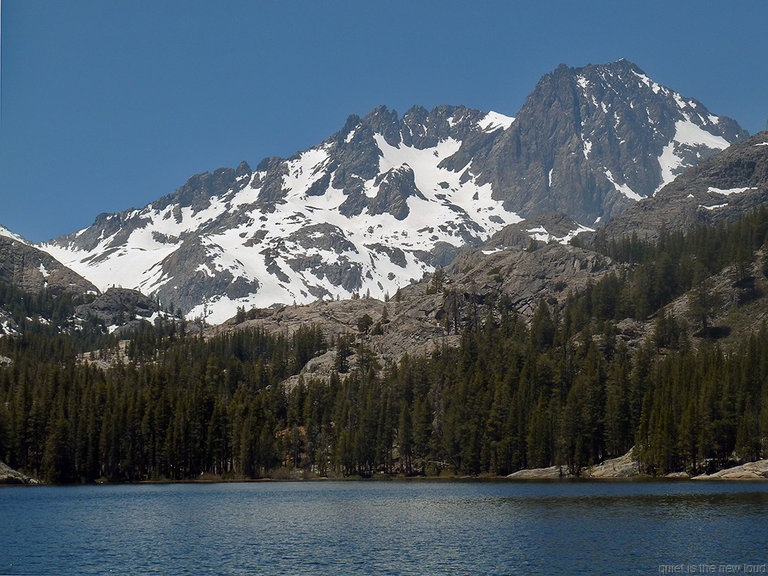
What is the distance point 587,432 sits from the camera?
14625 centimetres

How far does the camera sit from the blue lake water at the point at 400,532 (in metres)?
56.6

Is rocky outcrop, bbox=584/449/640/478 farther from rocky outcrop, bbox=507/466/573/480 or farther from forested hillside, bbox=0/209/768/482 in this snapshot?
rocky outcrop, bbox=507/466/573/480

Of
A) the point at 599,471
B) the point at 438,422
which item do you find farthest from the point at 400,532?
the point at 438,422

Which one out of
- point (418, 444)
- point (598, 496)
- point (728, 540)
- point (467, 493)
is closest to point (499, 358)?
point (418, 444)

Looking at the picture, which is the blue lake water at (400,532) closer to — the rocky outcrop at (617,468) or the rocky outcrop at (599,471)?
the rocky outcrop at (617,468)

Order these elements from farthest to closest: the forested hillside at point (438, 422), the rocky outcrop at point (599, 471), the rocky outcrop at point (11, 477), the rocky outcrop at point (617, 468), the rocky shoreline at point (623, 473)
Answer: the rocky outcrop at point (599, 471), the rocky outcrop at point (617, 468), the rocky outcrop at point (11, 477), the forested hillside at point (438, 422), the rocky shoreline at point (623, 473)

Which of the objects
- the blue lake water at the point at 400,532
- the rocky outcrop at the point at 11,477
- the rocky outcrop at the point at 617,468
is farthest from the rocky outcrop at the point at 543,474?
the rocky outcrop at the point at 11,477

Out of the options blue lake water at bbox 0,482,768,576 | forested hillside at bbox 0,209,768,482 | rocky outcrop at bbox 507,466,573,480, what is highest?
forested hillside at bbox 0,209,768,482

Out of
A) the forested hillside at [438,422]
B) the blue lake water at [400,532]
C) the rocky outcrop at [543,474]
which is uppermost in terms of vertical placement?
the forested hillside at [438,422]

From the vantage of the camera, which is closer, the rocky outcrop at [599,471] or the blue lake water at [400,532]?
the blue lake water at [400,532]

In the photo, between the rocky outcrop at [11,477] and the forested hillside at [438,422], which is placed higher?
the forested hillside at [438,422]

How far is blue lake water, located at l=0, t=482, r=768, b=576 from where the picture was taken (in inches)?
2229

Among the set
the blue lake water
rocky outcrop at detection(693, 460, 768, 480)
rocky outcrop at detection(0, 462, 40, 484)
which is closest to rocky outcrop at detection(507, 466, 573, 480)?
rocky outcrop at detection(693, 460, 768, 480)

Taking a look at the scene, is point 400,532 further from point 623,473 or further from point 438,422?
point 438,422
